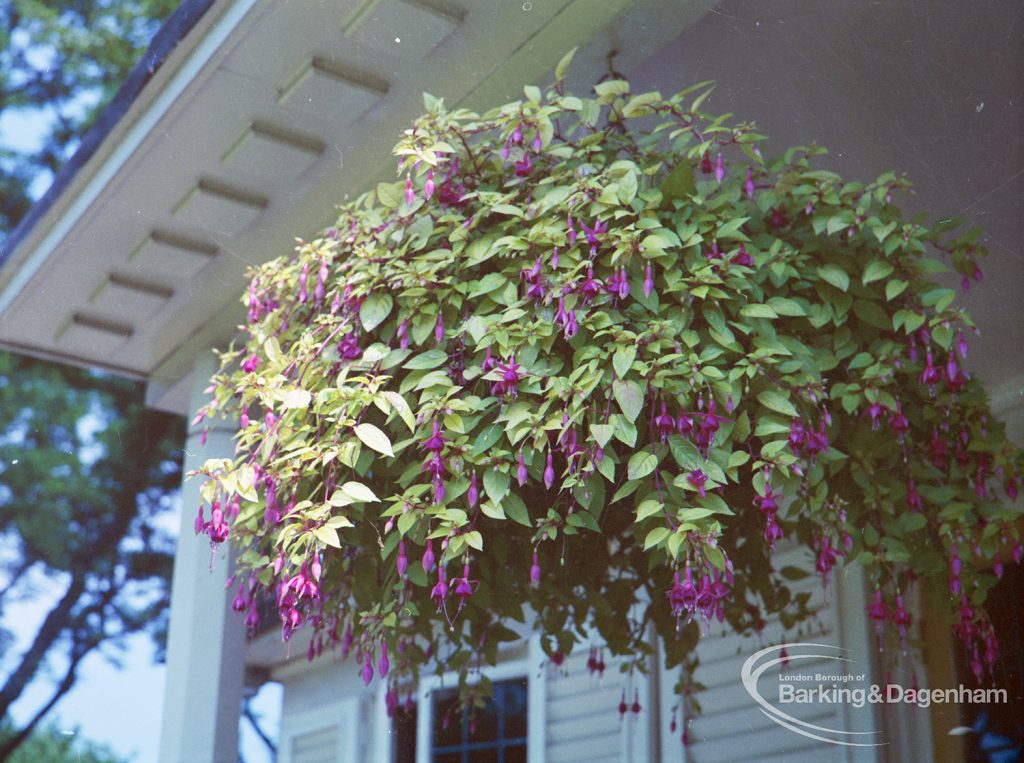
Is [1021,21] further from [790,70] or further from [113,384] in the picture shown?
[113,384]

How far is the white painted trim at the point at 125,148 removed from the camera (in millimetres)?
2006

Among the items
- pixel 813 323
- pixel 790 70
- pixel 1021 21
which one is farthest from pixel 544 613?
pixel 1021 21

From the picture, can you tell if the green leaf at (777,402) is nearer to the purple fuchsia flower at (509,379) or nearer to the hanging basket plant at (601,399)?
the hanging basket plant at (601,399)

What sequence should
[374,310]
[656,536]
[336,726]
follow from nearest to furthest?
[656,536] → [374,310] → [336,726]

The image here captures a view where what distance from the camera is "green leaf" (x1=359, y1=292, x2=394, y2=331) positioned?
1.58 meters

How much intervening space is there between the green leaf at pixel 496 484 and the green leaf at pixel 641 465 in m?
0.16

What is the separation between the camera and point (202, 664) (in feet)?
7.24

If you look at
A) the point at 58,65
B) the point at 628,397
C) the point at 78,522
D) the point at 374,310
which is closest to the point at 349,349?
the point at 374,310

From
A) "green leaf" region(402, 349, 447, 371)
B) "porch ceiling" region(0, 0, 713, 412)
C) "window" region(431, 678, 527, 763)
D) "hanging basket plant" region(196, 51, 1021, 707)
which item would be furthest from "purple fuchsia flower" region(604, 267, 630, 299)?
"window" region(431, 678, 527, 763)

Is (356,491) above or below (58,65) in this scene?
below

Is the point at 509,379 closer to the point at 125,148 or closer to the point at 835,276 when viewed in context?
the point at 835,276

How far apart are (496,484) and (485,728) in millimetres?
712

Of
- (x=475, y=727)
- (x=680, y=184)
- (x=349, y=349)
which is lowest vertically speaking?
(x=475, y=727)

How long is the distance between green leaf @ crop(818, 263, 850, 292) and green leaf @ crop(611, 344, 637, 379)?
1.21 feet
